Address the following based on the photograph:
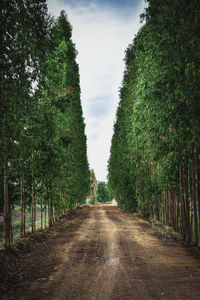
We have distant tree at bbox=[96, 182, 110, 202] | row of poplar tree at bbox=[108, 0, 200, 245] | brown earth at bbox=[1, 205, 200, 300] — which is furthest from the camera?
distant tree at bbox=[96, 182, 110, 202]

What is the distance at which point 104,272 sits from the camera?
5.69 meters

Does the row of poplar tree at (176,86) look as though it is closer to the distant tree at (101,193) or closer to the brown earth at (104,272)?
the brown earth at (104,272)

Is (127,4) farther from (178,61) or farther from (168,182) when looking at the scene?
(168,182)

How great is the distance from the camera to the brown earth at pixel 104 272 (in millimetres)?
4496

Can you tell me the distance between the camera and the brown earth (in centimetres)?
450

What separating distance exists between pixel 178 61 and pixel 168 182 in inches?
198

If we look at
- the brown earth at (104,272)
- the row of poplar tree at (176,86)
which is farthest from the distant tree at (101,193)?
the brown earth at (104,272)

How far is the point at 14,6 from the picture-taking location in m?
6.10

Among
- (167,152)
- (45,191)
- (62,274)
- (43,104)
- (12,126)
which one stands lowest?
(62,274)

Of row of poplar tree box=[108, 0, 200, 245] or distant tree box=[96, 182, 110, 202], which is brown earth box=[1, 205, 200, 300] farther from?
distant tree box=[96, 182, 110, 202]

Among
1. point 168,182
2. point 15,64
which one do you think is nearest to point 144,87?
point 168,182

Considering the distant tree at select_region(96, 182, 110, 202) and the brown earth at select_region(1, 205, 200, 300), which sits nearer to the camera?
the brown earth at select_region(1, 205, 200, 300)

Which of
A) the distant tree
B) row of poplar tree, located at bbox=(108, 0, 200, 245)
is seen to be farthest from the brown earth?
the distant tree

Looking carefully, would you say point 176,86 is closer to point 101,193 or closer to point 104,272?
point 104,272
